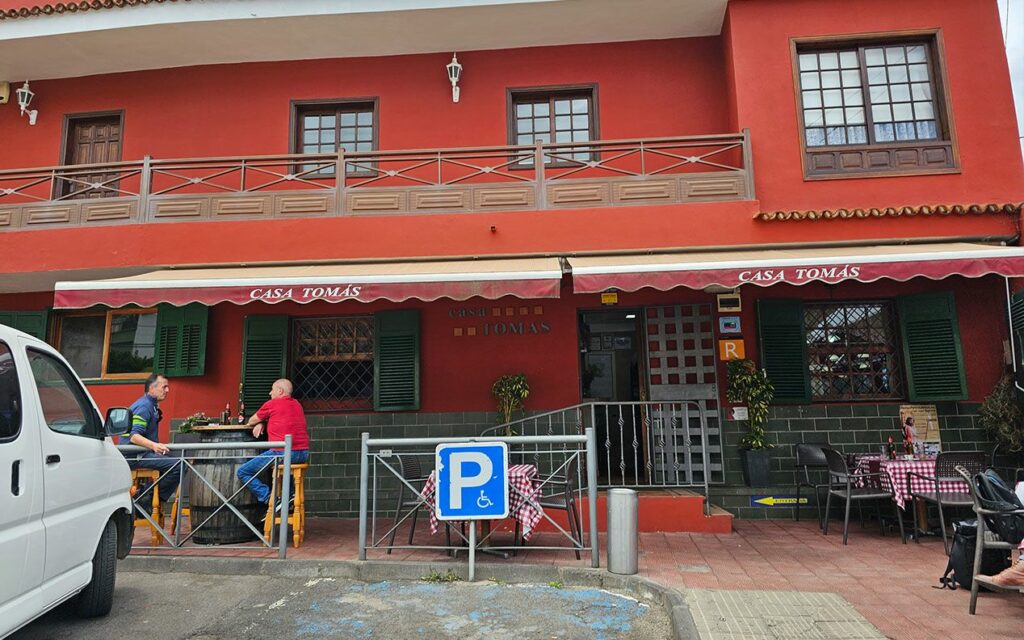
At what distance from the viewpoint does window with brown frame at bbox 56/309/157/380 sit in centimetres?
984

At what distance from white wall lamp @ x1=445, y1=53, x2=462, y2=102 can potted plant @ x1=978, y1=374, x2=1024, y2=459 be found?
336 inches

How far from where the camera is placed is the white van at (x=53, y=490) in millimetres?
3473

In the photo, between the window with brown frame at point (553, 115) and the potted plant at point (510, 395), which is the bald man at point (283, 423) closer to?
the potted plant at point (510, 395)

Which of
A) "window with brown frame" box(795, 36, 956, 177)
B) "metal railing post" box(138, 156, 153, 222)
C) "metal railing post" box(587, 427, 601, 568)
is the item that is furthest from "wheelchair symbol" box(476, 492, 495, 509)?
"metal railing post" box(138, 156, 153, 222)

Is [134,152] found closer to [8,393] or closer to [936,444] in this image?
[8,393]

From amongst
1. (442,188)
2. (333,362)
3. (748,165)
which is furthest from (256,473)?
(748,165)

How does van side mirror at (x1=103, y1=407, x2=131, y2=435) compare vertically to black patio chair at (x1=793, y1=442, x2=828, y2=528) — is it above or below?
above

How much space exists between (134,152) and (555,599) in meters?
9.75

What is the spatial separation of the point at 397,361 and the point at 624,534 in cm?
482

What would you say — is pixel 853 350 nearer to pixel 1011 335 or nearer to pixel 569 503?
pixel 1011 335

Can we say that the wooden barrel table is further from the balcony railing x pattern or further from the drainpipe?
the drainpipe

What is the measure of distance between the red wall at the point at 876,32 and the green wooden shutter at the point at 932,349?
1.40m

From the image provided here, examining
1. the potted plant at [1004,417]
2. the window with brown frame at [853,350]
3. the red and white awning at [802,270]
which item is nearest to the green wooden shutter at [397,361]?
the red and white awning at [802,270]

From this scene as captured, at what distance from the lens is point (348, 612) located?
4863mm
